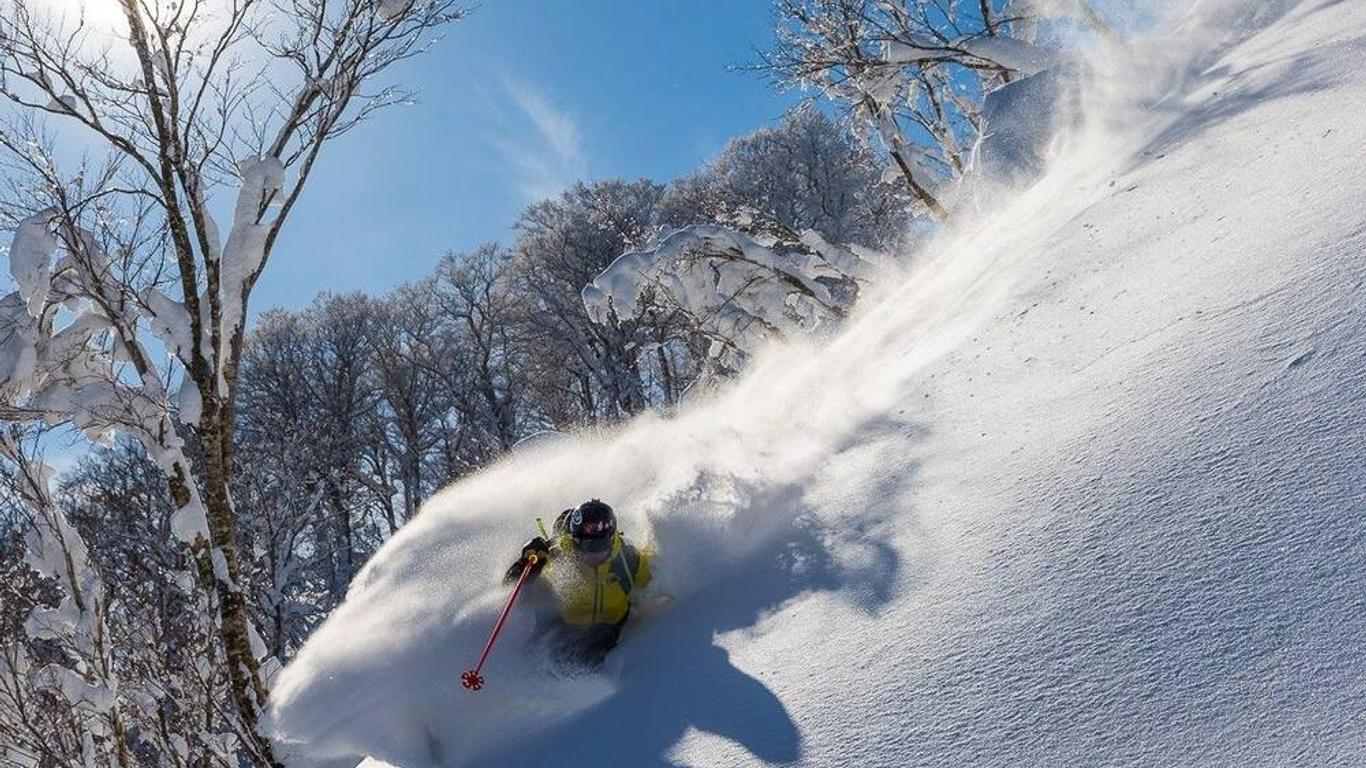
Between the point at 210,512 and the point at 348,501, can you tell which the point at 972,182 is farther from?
the point at 348,501

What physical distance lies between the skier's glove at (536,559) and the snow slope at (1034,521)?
192mm

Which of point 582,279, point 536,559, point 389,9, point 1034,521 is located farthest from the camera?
point 582,279

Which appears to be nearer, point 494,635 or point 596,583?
point 494,635

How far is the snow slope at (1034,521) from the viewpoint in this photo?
237 centimetres

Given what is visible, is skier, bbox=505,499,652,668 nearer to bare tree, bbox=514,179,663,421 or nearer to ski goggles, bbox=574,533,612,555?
ski goggles, bbox=574,533,612,555

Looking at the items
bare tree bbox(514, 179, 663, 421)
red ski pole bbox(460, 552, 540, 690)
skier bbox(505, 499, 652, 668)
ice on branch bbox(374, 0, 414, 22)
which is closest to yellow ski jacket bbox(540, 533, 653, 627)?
skier bbox(505, 499, 652, 668)

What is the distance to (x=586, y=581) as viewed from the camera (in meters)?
5.25

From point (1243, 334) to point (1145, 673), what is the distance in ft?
5.64

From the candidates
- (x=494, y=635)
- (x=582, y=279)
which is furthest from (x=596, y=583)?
(x=582, y=279)

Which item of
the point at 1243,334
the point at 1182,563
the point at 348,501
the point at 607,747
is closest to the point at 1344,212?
the point at 1243,334

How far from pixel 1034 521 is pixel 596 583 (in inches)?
111

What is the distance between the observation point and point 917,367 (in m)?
5.72

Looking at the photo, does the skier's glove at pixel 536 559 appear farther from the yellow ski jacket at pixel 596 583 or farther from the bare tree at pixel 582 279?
the bare tree at pixel 582 279

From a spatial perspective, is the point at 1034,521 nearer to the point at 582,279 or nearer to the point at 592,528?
the point at 592,528
